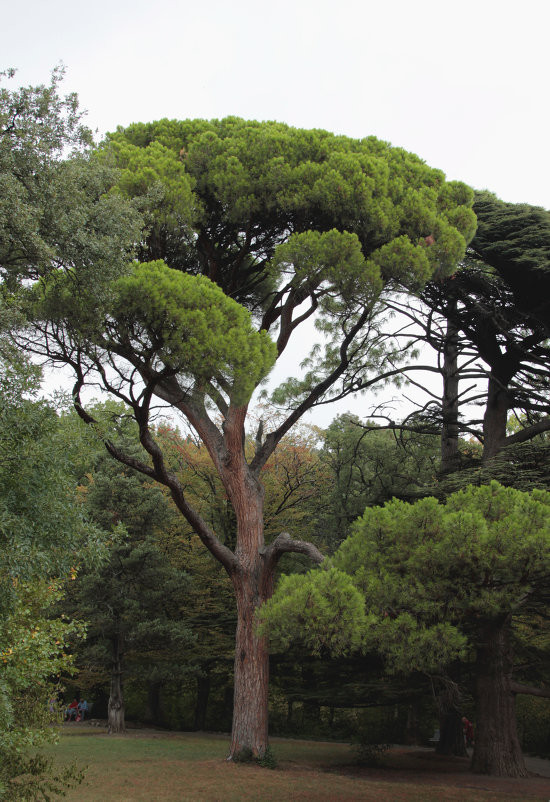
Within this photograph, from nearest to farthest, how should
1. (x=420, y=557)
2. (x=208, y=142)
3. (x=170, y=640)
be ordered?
(x=420, y=557) → (x=208, y=142) → (x=170, y=640)

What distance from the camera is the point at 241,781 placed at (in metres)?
8.84

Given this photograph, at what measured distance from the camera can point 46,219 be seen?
7000 mm

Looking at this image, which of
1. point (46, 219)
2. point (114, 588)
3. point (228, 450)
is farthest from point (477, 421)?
point (114, 588)

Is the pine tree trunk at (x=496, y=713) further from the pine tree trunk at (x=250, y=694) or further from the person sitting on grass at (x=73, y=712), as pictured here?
the person sitting on grass at (x=73, y=712)

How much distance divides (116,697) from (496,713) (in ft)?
35.8

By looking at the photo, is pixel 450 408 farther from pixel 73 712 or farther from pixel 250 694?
pixel 73 712

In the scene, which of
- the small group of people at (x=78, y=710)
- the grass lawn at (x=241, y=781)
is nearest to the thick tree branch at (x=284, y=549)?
the grass lawn at (x=241, y=781)

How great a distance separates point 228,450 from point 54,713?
5728 mm

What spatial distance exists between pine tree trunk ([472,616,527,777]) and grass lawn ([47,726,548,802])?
0.40 meters

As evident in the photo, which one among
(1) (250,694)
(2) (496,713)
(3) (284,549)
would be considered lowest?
(2) (496,713)

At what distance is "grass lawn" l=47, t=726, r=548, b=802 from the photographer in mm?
8250

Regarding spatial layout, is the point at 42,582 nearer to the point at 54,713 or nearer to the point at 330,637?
the point at 54,713

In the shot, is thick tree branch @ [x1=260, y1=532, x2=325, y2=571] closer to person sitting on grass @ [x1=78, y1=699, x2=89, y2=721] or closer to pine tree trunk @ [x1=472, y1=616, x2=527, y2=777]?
pine tree trunk @ [x1=472, y1=616, x2=527, y2=777]

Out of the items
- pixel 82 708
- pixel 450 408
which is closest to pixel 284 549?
pixel 450 408
